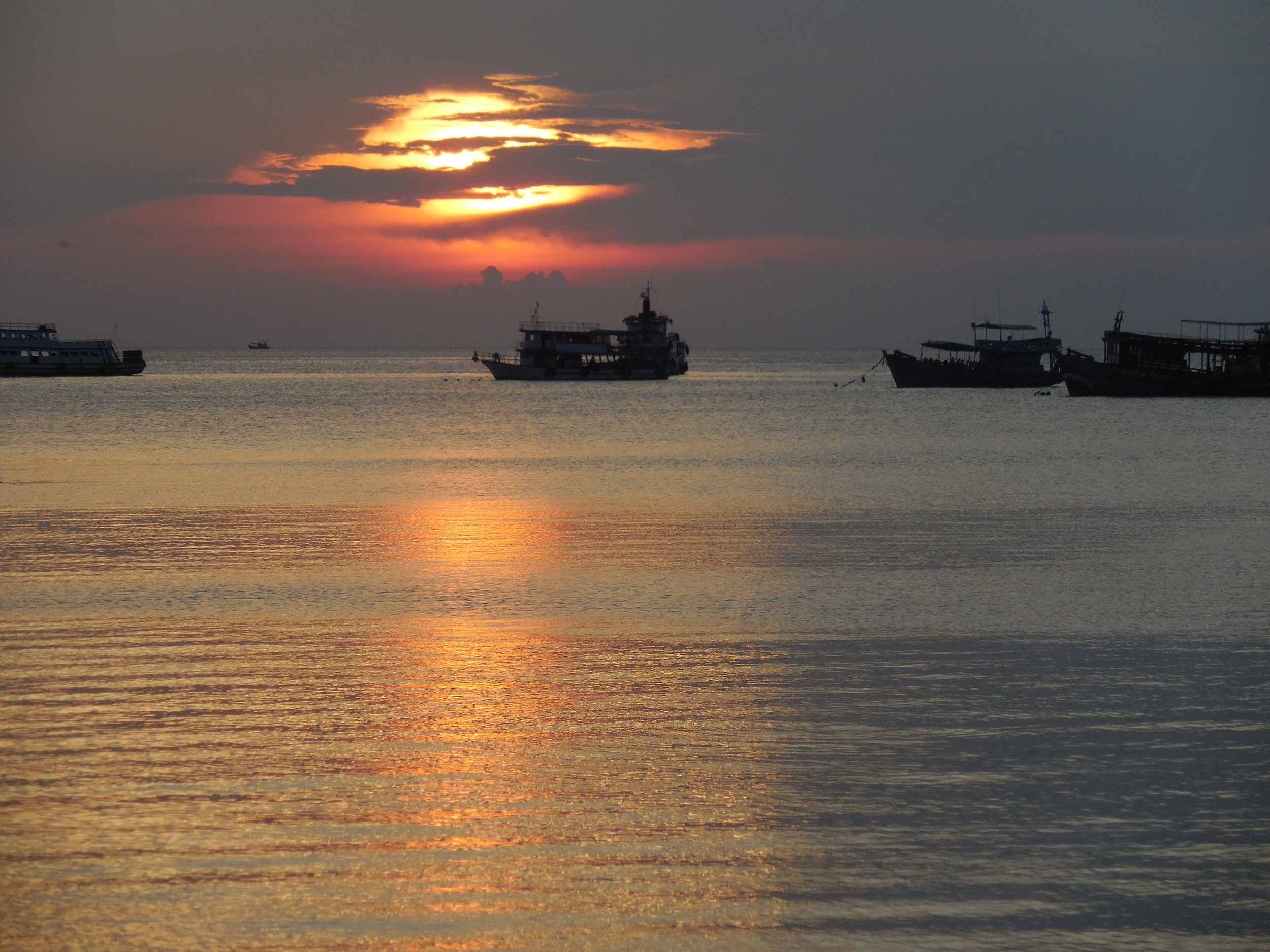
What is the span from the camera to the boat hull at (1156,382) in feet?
304

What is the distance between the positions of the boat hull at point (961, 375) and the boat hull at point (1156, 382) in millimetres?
18275

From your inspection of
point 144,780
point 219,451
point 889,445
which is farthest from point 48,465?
point 144,780

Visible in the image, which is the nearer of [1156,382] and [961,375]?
[1156,382]

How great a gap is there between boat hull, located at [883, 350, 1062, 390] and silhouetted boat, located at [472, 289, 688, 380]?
2553cm

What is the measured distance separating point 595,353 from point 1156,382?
5595 cm

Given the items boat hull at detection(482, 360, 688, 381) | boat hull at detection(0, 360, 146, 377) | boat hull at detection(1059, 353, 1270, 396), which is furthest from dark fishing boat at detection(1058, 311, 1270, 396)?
boat hull at detection(0, 360, 146, 377)

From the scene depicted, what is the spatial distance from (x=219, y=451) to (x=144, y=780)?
40355 mm

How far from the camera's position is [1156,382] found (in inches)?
3720

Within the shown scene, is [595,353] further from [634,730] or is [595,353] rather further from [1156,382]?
[634,730]

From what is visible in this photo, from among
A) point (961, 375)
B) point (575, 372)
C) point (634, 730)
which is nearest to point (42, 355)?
point (575, 372)

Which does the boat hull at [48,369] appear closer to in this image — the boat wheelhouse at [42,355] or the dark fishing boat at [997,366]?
the boat wheelhouse at [42,355]

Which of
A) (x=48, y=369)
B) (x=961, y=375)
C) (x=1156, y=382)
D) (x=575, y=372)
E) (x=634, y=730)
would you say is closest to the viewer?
(x=634, y=730)

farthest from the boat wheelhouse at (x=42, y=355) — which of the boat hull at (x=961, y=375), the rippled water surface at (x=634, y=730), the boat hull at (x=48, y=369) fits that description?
the rippled water surface at (x=634, y=730)

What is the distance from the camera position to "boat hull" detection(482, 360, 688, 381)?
129250 mm
